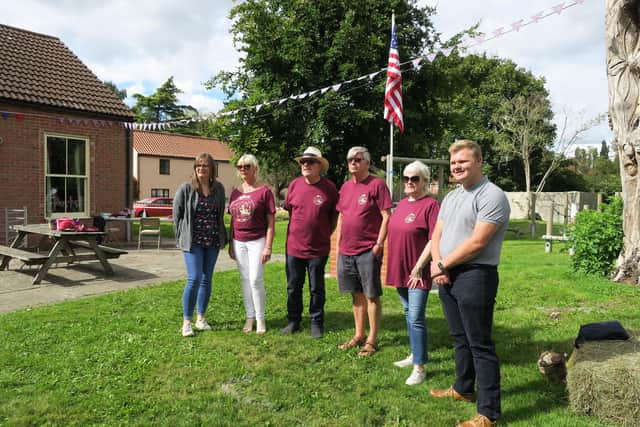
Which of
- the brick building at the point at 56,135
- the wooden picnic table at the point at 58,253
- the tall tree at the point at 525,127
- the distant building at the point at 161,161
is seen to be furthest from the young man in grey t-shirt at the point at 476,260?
the tall tree at the point at 525,127

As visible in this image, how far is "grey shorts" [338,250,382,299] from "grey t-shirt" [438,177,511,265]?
1.11m

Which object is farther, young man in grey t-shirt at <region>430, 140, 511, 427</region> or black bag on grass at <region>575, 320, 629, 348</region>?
black bag on grass at <region>575, 320, 629, 348</region>

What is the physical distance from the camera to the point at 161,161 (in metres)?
38.6

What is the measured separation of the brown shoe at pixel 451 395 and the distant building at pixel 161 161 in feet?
111

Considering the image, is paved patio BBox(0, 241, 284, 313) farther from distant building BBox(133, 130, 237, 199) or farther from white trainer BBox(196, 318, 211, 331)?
distant building BBox(133, 130, 237, 199)

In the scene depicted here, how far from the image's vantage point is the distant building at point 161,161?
37.3 m

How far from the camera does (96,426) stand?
2.91 metres

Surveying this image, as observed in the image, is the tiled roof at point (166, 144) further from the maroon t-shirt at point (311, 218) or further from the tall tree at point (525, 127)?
the maroon t-shirt at point (311, 218)

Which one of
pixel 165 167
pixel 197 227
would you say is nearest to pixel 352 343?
pixel 197 227

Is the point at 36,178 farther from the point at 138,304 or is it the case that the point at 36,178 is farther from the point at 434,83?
the point at 434,83

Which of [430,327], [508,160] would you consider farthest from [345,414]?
[508,160]

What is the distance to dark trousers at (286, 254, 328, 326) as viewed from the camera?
4586 millimetres

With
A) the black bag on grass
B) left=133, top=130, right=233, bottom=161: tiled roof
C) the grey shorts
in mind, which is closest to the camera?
the black bag on grass

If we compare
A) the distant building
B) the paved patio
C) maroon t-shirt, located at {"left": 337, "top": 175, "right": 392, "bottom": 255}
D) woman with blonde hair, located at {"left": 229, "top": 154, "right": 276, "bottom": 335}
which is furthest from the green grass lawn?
the distant building
